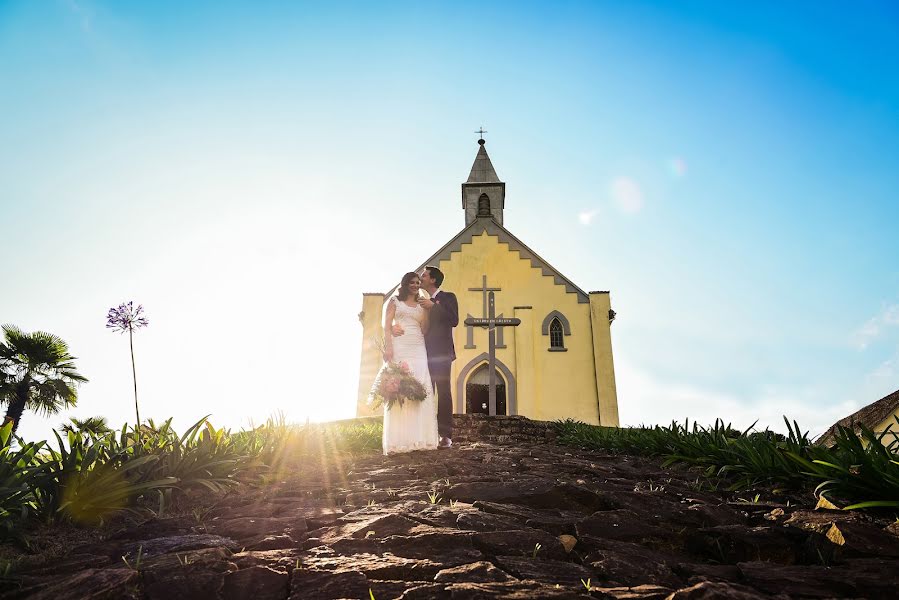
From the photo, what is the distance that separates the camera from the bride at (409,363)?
6.71 meters

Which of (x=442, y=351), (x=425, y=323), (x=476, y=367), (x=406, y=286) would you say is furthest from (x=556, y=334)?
(x=406, y=286)

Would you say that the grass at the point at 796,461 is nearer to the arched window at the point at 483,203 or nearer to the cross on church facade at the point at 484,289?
the cross on church facade at the point at 484,289

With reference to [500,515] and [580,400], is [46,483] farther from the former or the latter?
[580,400]

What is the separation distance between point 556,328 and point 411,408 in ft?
44.0

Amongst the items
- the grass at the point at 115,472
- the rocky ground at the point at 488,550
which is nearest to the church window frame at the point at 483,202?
the grass at the point at 115,472

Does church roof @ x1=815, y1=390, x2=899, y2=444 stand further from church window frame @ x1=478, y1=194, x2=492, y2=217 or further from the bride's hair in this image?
church window frame @ x1=478, y1=194, x2=492, y2=217

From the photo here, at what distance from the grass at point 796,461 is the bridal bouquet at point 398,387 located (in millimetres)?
3194

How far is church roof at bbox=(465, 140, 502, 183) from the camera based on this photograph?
2525cm

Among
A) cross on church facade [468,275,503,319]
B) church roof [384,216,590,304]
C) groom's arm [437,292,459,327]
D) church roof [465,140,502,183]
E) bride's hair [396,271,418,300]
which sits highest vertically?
church roof [465,140,502,183]

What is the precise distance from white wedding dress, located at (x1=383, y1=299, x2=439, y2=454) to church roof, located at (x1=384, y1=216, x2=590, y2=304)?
12.9 m

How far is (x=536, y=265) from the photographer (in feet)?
66.2

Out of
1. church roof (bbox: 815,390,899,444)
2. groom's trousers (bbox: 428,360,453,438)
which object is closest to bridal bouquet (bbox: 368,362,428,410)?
groom's trousers (bbox: 428,360,453,438)

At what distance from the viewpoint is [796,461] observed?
13.8 feet

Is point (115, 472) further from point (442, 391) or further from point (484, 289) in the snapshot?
point (484, 289)
